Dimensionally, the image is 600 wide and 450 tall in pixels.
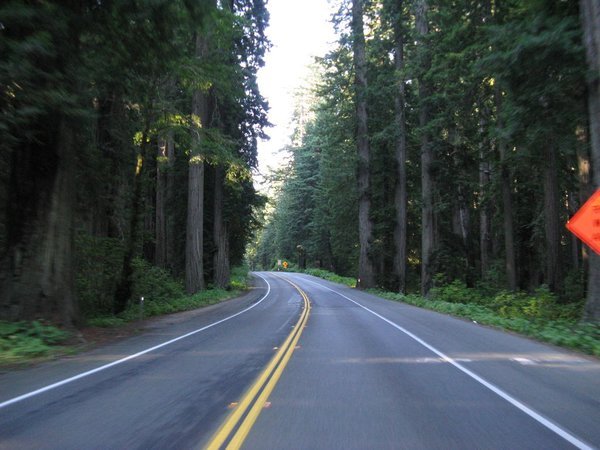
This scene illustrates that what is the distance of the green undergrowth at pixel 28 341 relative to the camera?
384 inches

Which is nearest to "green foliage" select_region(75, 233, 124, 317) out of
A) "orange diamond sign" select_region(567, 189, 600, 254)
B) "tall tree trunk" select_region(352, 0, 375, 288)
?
"orange diamond sign" select_region(567, 189, 600, 254)

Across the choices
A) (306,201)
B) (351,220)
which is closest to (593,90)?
(351,220)

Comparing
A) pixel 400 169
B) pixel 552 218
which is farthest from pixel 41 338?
pixel 400 169

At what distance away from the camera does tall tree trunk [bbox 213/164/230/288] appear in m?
33.0

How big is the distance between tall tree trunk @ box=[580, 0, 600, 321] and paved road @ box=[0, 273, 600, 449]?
2170 mm

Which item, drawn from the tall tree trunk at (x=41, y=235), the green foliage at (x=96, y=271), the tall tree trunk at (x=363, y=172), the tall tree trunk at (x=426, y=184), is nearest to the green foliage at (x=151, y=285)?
→ the green foliage at (x=96, y=271)

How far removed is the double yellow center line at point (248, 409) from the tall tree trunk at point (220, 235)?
77.9ft

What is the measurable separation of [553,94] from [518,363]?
9076 millimetres

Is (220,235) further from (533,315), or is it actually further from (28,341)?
(28,341)

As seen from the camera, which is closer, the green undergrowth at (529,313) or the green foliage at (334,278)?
the green undergrowth at (529,313)

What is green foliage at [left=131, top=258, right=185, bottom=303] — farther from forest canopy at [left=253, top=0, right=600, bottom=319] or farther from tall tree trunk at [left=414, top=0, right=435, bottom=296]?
forest canopy at [left=253, top=0, right=600, bottom=319]

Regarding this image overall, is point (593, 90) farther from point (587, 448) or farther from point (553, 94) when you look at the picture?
point (587, 448)

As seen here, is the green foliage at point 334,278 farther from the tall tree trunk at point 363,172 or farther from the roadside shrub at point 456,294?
the roadside shrub at point 456,294

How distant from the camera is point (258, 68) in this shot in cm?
3189
